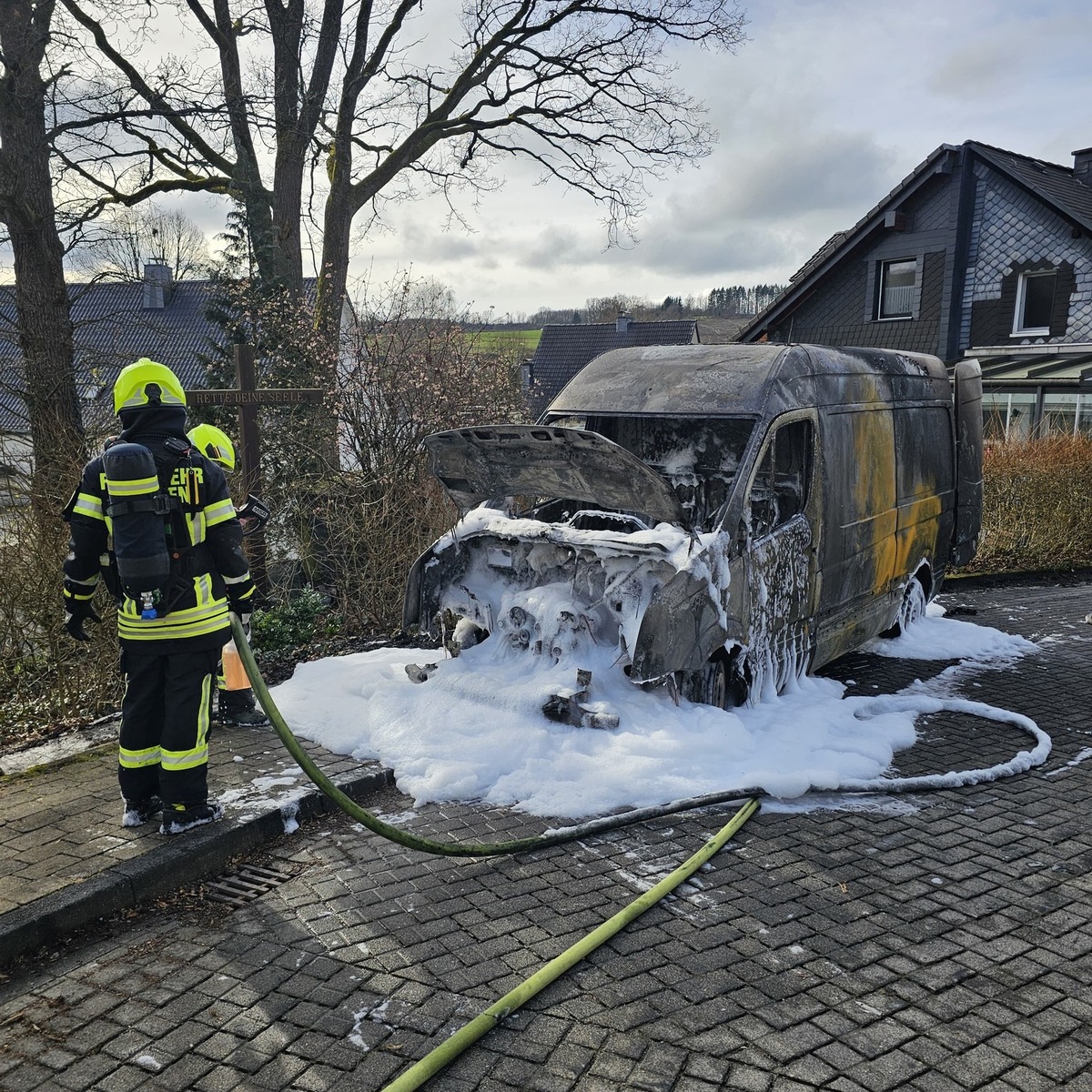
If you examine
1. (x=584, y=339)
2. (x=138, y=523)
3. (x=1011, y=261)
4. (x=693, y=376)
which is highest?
(x=1011, y=261)

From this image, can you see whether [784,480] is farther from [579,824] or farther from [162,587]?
[162,587]

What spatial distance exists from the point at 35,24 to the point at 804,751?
36.1ft

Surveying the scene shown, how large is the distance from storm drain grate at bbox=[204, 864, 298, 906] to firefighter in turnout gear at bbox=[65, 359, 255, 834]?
36 centimetres

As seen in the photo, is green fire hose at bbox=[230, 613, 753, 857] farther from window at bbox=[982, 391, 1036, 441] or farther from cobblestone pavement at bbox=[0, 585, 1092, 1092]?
window at bbox=[982, 391, 1036, 441]

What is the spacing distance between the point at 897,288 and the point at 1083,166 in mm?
5094

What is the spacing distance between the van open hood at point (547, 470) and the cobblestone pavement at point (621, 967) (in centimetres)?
188

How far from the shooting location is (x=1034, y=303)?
810 inches

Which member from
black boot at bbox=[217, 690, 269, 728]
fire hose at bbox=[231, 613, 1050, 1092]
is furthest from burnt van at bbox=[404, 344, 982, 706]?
black boot at bbox=[217, 690, 269, 728]

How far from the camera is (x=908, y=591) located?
28.6 ft

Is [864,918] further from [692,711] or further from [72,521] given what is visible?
[72,521]

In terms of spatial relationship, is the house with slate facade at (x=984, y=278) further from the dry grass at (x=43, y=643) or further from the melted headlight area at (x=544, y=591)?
the dry grass at (x=43, y=643)

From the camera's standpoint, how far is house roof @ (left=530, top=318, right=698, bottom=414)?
42594 mm

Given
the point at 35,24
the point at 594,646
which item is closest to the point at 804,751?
the point at 594,646

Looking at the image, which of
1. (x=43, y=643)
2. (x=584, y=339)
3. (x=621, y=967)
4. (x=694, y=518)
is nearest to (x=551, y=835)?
(x=621, y=967)
